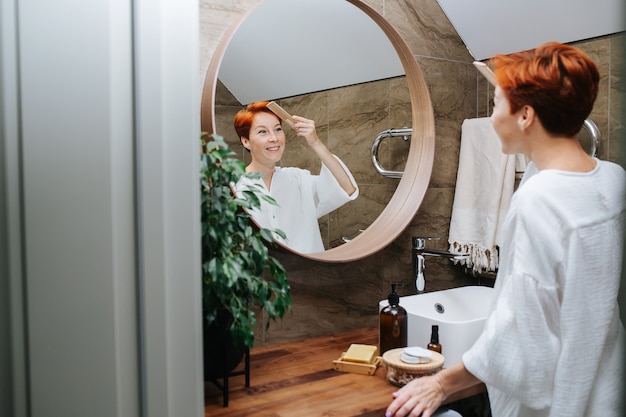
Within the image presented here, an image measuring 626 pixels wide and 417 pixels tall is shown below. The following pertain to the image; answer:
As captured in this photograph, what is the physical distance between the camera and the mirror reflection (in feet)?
4.67

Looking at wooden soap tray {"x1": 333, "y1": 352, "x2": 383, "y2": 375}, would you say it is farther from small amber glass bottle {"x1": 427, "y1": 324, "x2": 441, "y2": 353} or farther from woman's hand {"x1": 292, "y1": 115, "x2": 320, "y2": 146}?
woman's hand {"x1": 292, "y1": 115, "x2": 320, "y2": 146}

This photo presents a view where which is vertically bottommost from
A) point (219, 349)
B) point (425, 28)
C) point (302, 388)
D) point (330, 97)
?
point (302, 388)

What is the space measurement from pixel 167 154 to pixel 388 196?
0.92 m

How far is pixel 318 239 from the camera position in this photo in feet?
5.13

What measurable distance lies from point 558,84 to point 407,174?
0.59m

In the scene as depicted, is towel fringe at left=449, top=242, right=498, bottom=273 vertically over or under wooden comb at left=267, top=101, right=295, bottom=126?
under

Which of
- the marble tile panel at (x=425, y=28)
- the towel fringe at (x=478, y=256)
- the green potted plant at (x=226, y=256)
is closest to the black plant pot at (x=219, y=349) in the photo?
the green potted plant at (x=226, y=256)

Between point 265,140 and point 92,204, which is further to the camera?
point 265,140

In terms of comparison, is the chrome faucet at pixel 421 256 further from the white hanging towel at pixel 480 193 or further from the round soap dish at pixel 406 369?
the round soap dish at pixel 406 369

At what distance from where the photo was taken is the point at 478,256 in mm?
1778

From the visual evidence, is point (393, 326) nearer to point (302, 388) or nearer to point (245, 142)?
point (302, 388)

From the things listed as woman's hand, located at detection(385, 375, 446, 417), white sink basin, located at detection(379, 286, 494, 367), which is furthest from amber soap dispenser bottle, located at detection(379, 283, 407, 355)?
woman's hand, located at detection(385, 375, 446, 417)

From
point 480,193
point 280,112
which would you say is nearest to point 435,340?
point 480,193

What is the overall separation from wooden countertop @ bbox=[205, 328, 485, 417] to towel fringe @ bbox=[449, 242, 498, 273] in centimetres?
49
